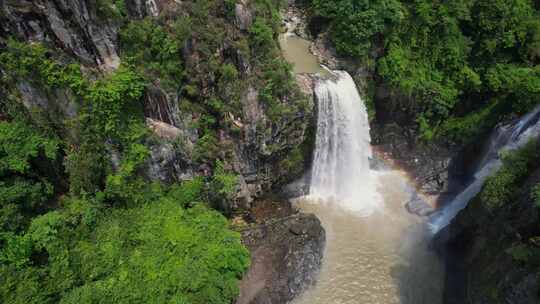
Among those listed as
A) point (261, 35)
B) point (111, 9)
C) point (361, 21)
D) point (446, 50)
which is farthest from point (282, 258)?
point (446, 50)

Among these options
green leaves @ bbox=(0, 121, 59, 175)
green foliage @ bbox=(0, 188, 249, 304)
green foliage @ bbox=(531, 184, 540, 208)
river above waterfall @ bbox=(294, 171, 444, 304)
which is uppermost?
green leaves @ bbox=(0, 121, 59, 175)

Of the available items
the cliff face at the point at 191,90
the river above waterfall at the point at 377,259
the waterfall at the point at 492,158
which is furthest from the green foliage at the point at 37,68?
the waterfall at the point at 492,158

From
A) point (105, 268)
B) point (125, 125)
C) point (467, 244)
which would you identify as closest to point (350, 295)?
point (467, 244)

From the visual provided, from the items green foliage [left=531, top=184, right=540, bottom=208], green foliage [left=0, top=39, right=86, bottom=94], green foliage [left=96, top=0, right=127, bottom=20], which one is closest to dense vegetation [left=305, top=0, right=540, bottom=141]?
green foliage [left=531, top=184, right=540, bottom=208]

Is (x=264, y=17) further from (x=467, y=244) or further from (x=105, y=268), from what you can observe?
(x=467, y=244)

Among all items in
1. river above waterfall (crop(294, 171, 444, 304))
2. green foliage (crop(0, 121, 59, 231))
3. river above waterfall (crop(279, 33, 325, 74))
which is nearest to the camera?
green foliage (crop(0, 121, 59, 231))

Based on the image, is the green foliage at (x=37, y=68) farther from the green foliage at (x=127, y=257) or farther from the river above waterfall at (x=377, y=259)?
the river above waterfall at (x=377, y=259)

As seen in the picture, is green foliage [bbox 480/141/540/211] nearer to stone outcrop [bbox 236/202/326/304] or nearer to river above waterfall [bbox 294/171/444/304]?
river above waterfall [bbox 294/171/444/304]
